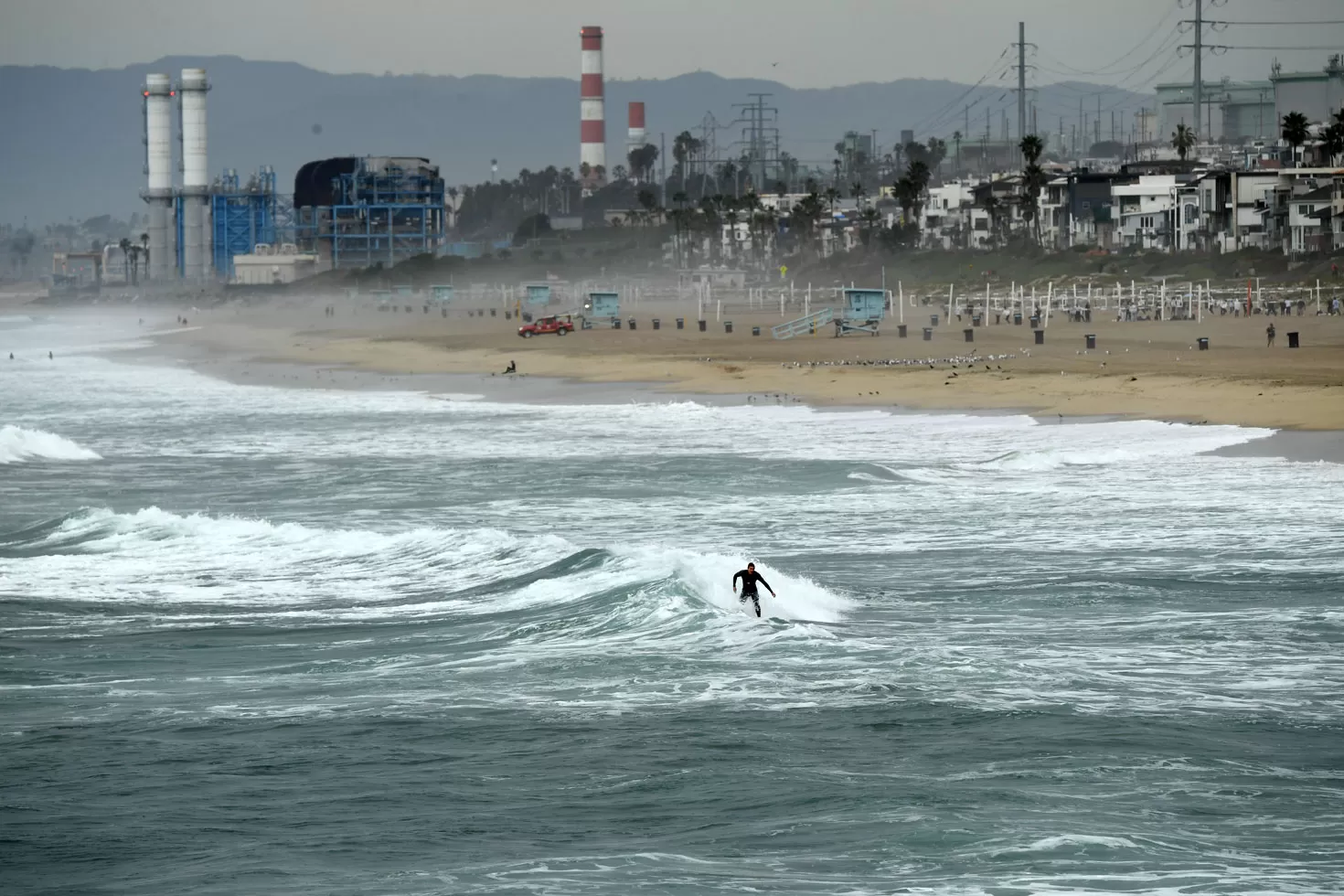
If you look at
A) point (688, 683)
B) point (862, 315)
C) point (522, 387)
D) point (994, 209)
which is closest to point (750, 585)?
point (688, 683)

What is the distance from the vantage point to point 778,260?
190500mm

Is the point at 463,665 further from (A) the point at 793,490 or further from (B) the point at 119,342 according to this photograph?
(B) the point at 119,342

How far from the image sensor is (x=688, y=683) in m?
17.5

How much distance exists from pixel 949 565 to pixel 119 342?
114324 millimetres

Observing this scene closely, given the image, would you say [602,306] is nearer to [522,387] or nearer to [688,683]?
→ [522,387]

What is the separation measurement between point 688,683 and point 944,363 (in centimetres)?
4422

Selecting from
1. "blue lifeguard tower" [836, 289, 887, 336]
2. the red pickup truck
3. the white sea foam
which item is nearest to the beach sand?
the red pickup truck

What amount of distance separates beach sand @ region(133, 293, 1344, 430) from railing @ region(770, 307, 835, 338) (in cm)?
96

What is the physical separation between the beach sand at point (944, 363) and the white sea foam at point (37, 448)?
20.0 metres

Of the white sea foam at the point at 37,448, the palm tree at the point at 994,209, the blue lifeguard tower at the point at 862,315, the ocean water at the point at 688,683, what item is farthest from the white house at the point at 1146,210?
the ocean water at the point at 688,683

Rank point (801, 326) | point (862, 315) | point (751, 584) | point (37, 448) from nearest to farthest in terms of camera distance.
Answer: point (751, 584) < point (37, 448) < point (862, 315) < point (801, 326)

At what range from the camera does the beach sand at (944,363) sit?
44.3m

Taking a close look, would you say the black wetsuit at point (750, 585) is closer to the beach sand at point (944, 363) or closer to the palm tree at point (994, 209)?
the beach sand at point (944, 363)

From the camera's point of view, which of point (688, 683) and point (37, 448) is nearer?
point (688, 683)
